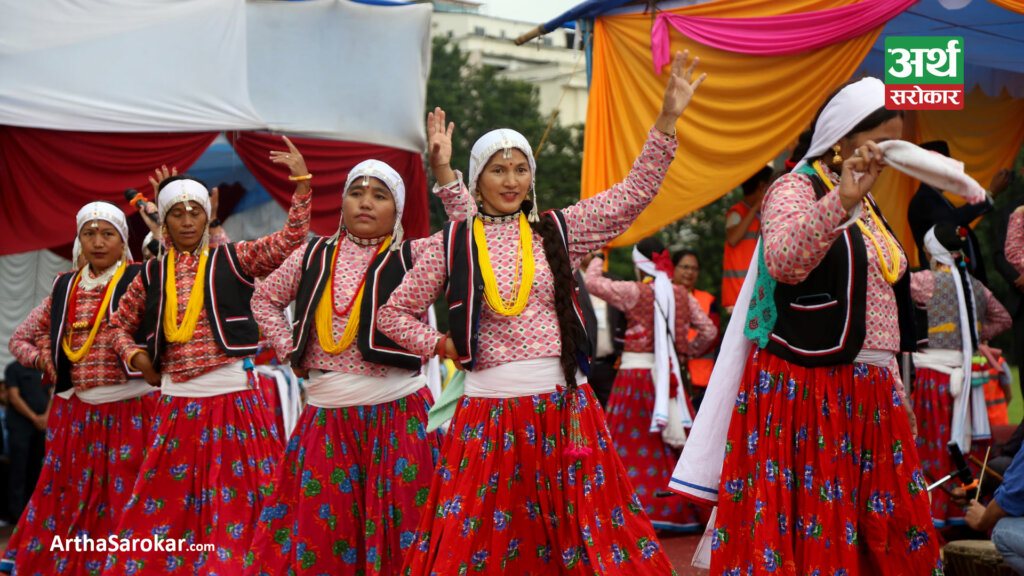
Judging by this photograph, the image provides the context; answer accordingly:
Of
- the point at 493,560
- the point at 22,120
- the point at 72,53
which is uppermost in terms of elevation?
the point at 72,53

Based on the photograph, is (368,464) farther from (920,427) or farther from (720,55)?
(920,427)

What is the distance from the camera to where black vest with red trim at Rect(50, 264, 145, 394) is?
672cm

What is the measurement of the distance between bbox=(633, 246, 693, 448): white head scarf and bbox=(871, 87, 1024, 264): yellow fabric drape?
6.14 ft

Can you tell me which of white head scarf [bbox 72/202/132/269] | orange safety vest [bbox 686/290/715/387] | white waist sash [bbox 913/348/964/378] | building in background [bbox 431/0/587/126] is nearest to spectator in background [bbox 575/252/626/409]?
orange safety vest [bbox 686/290/715/387]

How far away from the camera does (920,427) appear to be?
8.01 metres

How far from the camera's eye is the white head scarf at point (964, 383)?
777 centimetres

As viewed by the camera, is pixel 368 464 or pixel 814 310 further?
pixel 368 464

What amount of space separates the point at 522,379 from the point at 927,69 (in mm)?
4088

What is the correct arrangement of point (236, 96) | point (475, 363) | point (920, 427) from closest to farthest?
point (475, 363) → point (920, 427) → point (236, 96)

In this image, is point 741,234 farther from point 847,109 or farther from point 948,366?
point 847,109

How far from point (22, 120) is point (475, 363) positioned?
6174 mm

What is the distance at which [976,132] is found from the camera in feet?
29.0

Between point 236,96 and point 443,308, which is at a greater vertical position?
point 236,96

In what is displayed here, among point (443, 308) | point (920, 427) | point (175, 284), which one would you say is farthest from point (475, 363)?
point (443, 308)
